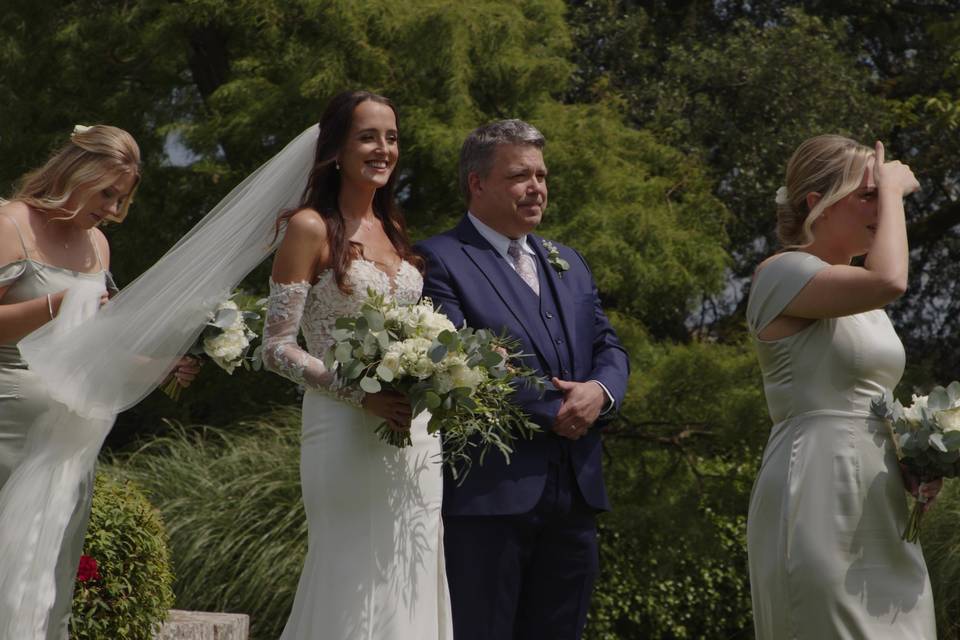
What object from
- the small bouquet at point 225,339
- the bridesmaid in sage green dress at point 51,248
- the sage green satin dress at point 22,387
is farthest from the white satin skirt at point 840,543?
the sage green satin dress at point 22,387

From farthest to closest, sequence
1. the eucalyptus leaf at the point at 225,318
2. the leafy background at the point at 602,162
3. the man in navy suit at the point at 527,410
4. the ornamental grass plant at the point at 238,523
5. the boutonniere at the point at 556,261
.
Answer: the leafy background at the point at 602,162, the ornamental grass plant at the point at 238,523, the boutonniere at the point at 556,261, the eucalyptus leaf at the point at 225,318, the man in navy suit at the point at 527,410

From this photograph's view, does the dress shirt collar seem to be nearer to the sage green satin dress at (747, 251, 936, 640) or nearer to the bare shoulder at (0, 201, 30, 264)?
the sage green satin dress at (747, 251, 936, 640)

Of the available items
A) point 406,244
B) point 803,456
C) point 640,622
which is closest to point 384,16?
point 640,622

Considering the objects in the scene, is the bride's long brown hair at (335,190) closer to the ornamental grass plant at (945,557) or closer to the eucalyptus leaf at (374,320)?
the eucalyptus leaf at (374,320)

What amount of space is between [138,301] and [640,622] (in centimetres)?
524

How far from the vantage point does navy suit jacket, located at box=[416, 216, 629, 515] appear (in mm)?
4758

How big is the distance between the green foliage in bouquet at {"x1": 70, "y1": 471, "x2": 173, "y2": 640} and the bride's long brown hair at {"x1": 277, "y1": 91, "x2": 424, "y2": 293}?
6.89ft

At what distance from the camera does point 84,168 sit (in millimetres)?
4801

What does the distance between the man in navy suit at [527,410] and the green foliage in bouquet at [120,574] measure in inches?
77.5

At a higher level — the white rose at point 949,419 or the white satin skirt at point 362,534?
the white rose at point 949,419

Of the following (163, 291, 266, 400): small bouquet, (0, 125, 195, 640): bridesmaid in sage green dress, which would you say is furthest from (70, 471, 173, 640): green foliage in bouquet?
(163, 291, 266, 400): small bouquet

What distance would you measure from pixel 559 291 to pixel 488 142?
601 mm

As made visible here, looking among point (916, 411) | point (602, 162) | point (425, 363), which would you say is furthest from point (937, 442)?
point (602, 162)

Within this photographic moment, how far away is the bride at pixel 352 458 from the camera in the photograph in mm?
4438
